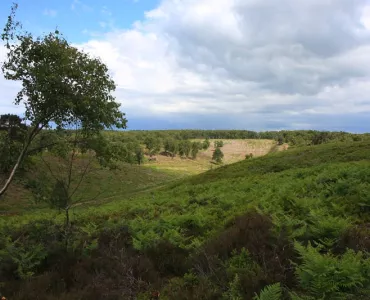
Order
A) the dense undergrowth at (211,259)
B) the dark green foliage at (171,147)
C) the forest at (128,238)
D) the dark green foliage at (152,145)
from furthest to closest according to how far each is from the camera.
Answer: the dark green foliage at (171,147), the dark green foliage at (152,145), the forest at (128,238), the dense undergrowth at (211,259)

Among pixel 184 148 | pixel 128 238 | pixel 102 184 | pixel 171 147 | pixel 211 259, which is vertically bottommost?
pixel 102 184

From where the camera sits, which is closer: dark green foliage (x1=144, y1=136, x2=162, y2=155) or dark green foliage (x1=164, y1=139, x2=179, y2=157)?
dark green foliage (x1=144, y1=136, x2=162, y2=155)

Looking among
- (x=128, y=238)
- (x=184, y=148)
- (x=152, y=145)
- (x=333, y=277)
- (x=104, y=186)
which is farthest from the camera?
(x=184, y=148)

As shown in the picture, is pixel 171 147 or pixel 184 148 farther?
pixel 184 148

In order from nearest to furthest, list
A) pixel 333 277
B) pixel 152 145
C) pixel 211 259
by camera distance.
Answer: pixel 333 277
pixel 211 259
pixel 152 145

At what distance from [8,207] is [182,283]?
5131cm

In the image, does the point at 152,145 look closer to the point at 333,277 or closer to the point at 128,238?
the point at 128,238

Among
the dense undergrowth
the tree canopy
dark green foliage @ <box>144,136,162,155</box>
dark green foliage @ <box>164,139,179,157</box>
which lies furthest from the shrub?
dark green foliage @ <box>164,139,179,157</box>

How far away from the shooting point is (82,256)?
9328 mm

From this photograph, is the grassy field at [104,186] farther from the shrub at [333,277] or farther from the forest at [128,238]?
the shrub at [333,277]

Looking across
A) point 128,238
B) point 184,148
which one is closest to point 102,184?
point 128,238

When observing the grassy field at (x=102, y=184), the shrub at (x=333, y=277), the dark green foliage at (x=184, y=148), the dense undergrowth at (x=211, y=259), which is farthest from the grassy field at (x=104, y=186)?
the dark green foliage at (x=184, y=148)

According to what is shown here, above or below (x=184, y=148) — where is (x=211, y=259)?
above

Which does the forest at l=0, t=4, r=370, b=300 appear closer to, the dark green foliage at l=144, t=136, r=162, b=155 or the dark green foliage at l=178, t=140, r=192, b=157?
the dark green foliage at l=144, t=136, r=162, b=155
